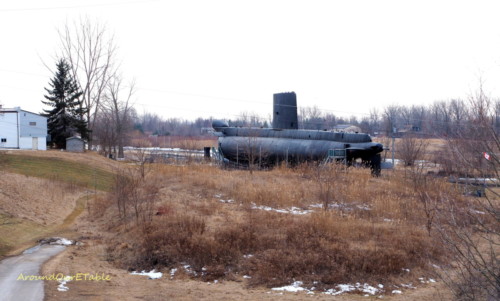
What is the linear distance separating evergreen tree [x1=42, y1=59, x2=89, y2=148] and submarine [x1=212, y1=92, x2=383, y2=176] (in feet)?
75.0

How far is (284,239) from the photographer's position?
14.2 meters

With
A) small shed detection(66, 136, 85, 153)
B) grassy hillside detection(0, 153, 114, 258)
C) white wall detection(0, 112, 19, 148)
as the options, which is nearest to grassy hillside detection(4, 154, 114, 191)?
grassy hillside detection(0, 153, 114, 258)

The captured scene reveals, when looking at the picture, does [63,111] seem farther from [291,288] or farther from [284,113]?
[291,288]

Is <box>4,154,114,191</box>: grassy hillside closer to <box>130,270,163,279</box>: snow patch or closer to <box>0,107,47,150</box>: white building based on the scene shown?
<box>0,107,47,150</box>: white building

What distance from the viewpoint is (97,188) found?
32.5m

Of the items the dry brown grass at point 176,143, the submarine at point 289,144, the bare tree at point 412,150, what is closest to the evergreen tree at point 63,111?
the dry brown grass at point 176,143

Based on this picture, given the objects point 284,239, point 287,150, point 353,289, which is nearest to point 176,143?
point 287,150

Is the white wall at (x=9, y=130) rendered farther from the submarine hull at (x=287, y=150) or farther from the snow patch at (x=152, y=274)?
the snow patch at (x=152, y=274)

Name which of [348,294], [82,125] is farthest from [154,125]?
[348,294]

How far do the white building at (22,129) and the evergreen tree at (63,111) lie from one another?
1496 mm

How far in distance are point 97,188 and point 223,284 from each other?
73.5 feet

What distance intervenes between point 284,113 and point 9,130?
33.4 meters

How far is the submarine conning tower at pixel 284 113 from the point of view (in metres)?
35.2

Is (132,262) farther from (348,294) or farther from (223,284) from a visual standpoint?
(348,294)
